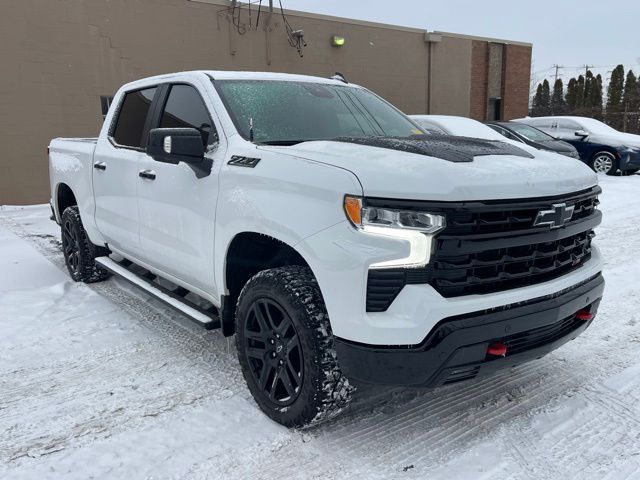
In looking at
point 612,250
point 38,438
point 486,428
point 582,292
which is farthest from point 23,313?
point 612,250

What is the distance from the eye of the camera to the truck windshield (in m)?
3.38

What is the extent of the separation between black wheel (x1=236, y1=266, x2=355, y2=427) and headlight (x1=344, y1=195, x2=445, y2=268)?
46cm

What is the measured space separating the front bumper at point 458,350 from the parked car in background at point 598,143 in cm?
1295

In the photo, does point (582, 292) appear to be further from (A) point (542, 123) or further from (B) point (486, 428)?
(A) point (542, 123)

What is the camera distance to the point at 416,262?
2340mm

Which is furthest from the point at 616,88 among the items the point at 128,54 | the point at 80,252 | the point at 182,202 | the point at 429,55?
the point at 182,202

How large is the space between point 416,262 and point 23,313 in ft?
12.5

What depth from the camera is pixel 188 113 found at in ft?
12.4

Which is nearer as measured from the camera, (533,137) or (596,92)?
(533,137)

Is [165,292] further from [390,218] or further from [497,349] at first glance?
[497,349]

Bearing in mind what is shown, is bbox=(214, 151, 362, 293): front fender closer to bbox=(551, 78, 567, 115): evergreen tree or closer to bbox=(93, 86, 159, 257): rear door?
bbox=(93, 86, 159, 257): rear door

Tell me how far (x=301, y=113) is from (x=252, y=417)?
1916 mm

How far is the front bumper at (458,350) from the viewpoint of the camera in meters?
2.35

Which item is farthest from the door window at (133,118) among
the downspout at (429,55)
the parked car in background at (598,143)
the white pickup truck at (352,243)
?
the downspout at (429,55)
